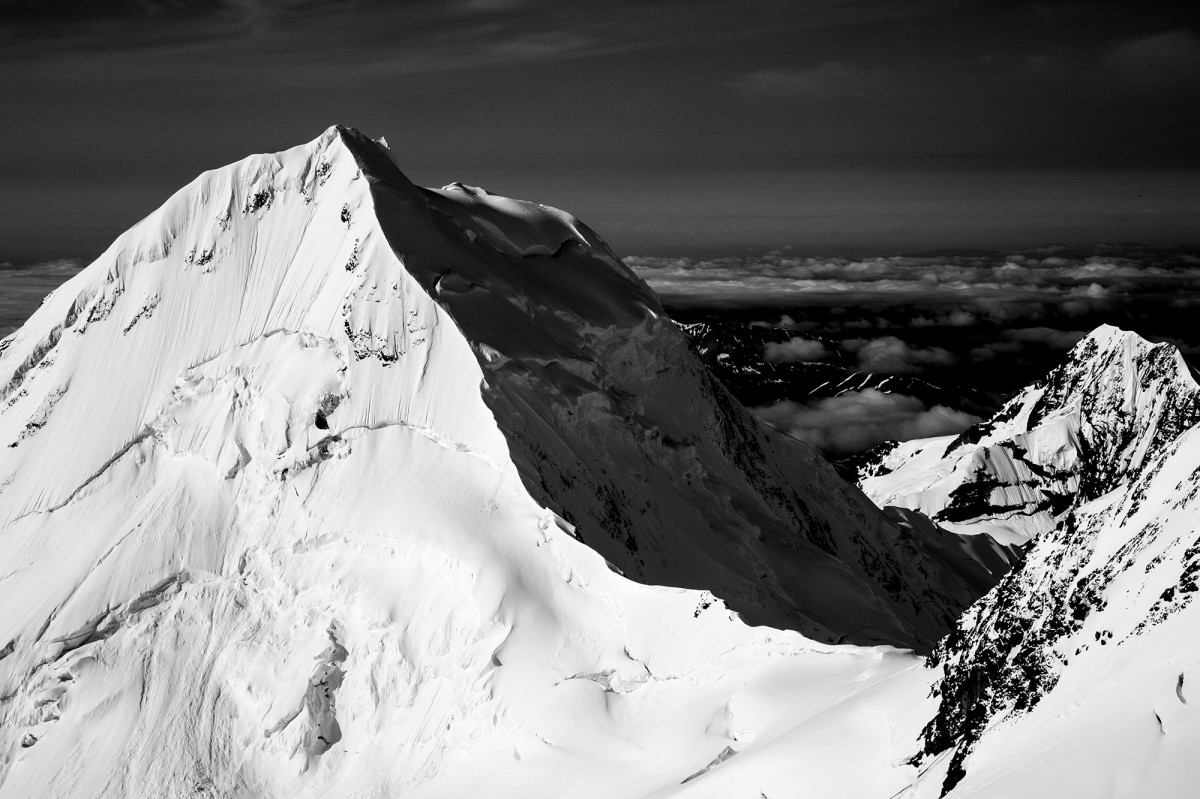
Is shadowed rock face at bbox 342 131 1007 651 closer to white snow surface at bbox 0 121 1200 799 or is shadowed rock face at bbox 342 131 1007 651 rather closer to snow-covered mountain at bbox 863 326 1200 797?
white snow surface at bbox 0 121 1200 799

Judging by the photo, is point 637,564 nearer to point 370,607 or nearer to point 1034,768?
point 370,607

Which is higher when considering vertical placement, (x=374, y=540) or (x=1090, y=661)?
(x=1090, y=661)

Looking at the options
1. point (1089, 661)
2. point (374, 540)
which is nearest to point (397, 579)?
point (374, 540)

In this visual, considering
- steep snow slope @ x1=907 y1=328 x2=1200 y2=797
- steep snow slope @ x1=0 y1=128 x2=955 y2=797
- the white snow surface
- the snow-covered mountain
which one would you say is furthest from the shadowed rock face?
steep snow slope @ x1=907 y1=328 x2=1200 y2=797

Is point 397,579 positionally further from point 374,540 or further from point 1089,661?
point 1089,661

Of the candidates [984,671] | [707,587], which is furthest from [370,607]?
[984,671]
